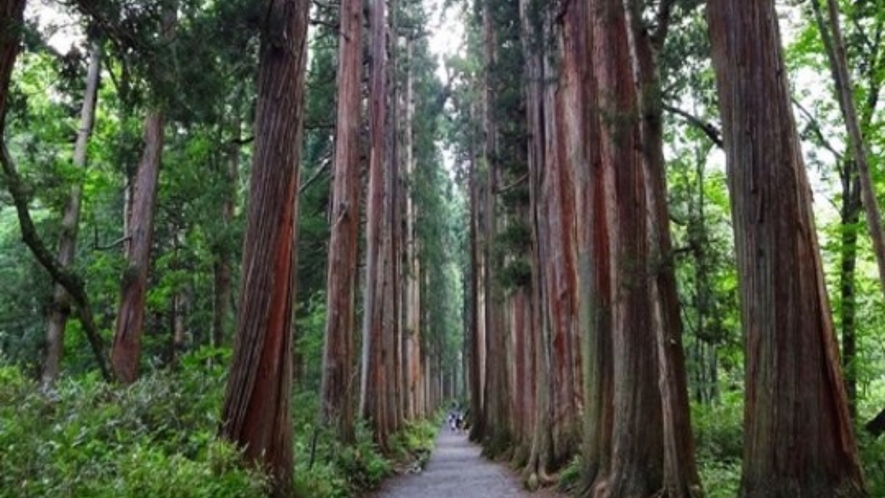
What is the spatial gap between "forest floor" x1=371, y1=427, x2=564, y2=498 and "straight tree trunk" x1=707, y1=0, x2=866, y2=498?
594 centimetres

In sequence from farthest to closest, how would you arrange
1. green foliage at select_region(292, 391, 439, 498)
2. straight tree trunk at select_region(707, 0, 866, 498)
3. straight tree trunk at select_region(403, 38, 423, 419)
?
straight tree trunk at select_region(403, 38, 423, 419) < green foliage at select_region(292, 391, 439, 498) < straight tree trunk at select_region(707, 0, 866, 498)

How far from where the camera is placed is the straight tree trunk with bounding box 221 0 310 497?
23.5 ft

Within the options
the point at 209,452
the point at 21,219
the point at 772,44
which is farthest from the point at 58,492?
the point at 772,44

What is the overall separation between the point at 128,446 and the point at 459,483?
7892 millimetres

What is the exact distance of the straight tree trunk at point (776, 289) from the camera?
4984mm

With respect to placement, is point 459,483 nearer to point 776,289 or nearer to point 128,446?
point 128,446

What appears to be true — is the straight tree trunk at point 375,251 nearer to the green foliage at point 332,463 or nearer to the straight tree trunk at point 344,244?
the green foliage at point 332,463

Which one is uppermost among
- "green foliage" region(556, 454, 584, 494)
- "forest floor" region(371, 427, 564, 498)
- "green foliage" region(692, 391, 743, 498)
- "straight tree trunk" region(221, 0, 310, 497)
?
"straight tree trunk" region(221, 0, 310, 497)

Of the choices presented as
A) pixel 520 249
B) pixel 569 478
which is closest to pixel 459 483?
pixel 569 478

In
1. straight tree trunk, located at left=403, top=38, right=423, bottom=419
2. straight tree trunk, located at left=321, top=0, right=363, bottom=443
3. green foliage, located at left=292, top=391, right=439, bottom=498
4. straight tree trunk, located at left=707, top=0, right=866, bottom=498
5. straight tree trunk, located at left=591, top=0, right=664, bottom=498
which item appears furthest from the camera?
straight tree trunk, located at left=403, top=38, right=423, bottom=419

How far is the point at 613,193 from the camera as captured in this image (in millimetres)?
8414

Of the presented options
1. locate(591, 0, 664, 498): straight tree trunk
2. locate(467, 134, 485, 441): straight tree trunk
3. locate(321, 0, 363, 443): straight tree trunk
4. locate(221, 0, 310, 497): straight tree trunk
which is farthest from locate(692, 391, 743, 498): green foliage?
locate(467, 134, 485, 441): straight tree trunk

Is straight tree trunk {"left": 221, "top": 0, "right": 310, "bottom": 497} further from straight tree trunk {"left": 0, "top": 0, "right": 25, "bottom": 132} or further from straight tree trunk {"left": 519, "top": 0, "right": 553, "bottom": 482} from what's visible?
straight tree trunk {"left": 519, "top": 0, "right": 553, "bottom": 482}

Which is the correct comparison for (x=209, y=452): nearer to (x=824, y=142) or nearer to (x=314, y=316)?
(x=824, y=142)
